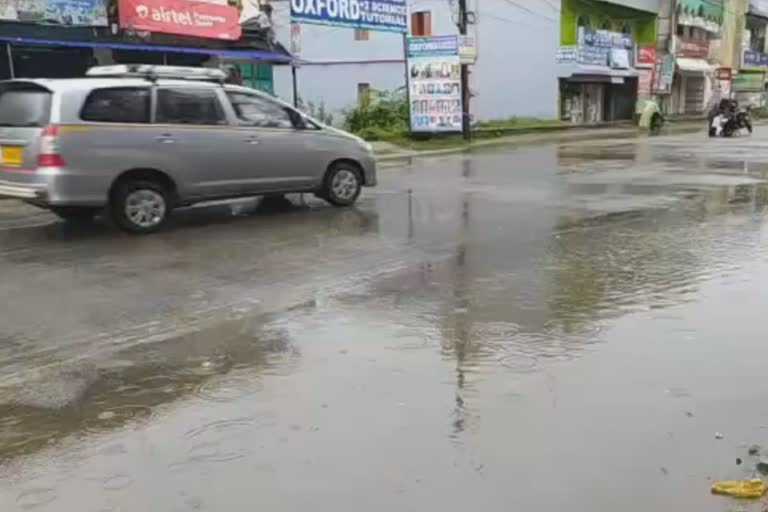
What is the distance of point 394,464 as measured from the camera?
3.97 meters

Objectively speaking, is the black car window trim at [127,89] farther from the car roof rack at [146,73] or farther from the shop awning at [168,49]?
the shop awning at [168,49]

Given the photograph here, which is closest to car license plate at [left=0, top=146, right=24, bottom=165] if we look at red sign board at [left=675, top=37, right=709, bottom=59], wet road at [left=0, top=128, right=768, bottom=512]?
wet road at [left=0, top=128, right=768, bottom=512]

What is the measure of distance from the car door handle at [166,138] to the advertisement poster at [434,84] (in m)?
16.8

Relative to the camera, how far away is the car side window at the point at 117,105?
9.74 m

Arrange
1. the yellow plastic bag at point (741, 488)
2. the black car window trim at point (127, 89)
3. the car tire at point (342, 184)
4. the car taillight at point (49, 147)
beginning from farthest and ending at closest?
the car tire at point (342, 184) < the black car window trim at point (127, 89) < the car taillight at point (49, 147) < the yellow plastic bag at point (741, 488)

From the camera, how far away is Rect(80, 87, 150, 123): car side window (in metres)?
9.74

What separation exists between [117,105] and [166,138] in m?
0.67

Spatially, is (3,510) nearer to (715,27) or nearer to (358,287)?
(358,287)

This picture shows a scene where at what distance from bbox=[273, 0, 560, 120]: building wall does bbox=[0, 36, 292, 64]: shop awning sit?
1328 centimetres

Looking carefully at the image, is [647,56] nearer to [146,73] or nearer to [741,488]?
[146,73]

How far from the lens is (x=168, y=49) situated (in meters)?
18.7

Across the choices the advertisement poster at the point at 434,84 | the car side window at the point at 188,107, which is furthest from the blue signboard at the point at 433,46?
the car side window at the point at 188,107

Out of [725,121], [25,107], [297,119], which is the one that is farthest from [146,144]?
[725,121]

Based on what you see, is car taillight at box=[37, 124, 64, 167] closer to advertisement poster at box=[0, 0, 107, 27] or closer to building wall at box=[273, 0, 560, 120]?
advertisement poster at box=[0, 0, 107, 27]
